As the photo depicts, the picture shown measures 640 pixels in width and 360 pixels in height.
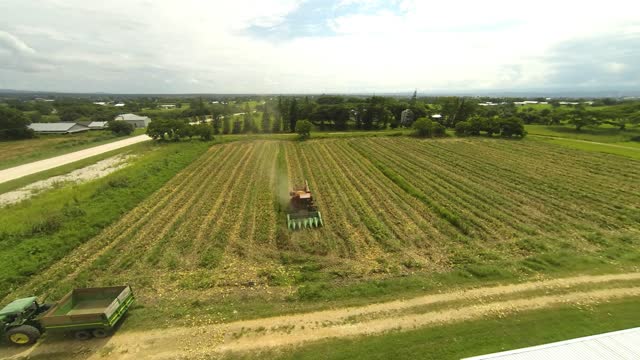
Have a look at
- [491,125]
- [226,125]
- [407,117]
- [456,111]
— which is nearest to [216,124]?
[226,125]

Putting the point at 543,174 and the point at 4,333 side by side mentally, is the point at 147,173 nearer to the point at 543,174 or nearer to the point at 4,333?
the point at 4,333

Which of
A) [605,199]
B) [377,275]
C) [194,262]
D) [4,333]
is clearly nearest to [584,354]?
[377,275]

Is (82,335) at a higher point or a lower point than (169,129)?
lower

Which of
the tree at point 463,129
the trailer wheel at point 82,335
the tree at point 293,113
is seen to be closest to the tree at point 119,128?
the tree at point 293,113

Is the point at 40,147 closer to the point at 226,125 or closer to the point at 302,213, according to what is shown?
the point at 226,125

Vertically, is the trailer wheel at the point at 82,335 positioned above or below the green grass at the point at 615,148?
below

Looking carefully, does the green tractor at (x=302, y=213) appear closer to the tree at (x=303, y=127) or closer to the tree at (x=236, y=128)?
the tree at (x=303, y=127)
